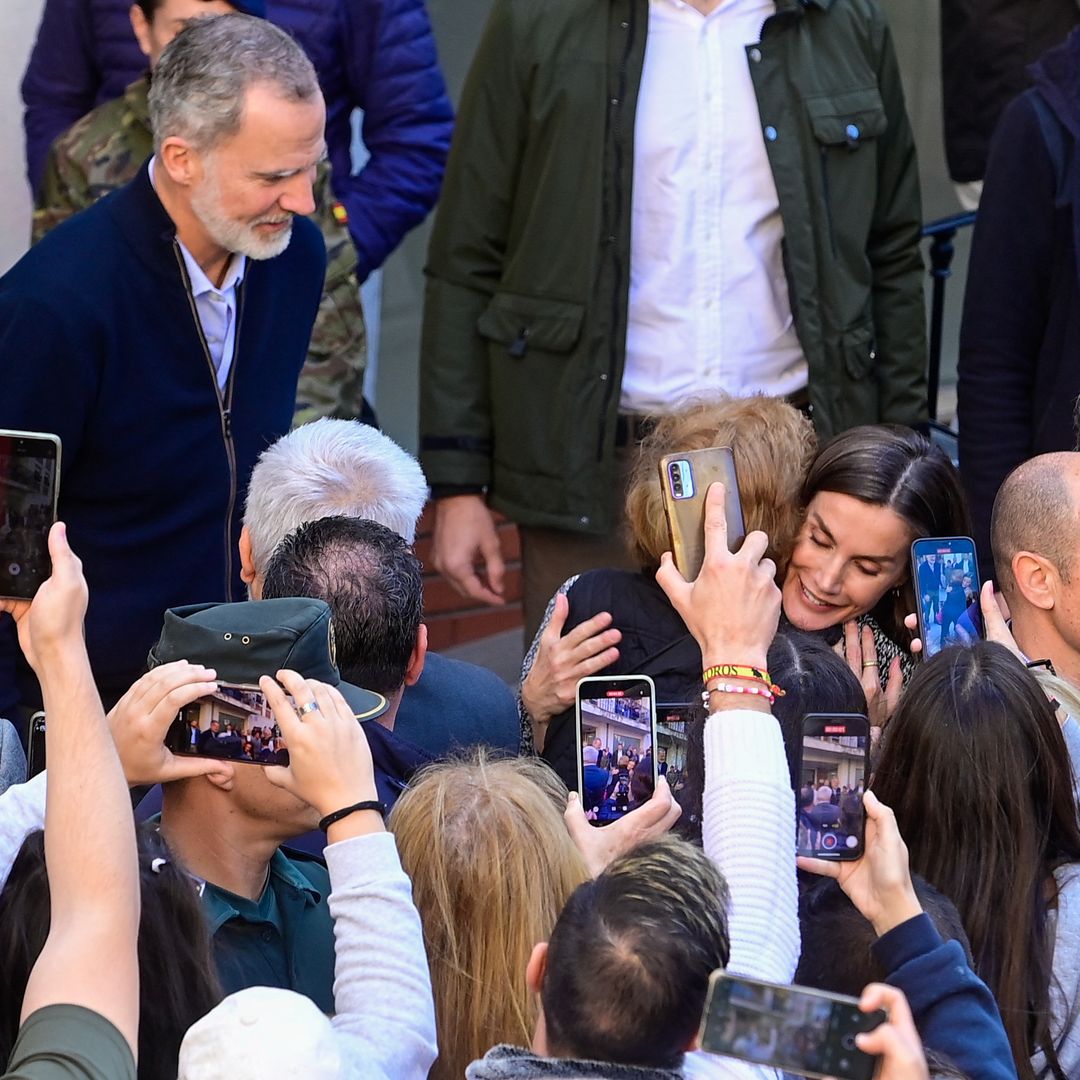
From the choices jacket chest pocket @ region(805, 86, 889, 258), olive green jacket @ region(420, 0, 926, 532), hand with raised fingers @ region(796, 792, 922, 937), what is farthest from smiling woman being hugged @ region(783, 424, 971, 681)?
hand with raised fingers @ region(796, 792, 922, 937)

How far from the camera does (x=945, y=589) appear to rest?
3.00 meters

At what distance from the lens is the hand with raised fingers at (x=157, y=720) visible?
2.04 meters

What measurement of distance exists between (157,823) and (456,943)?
398 mm

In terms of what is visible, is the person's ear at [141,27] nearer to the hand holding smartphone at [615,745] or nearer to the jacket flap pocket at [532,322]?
the jacket flap pocket at [532,322]

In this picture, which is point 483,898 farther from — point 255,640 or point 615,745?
Result: point 615,745

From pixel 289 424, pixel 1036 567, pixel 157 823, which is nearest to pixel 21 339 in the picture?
pixel 289 424

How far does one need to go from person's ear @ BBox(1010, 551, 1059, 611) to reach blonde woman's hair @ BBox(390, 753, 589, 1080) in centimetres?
115

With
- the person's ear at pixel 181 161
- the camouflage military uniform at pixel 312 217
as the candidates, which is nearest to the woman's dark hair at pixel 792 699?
the person's ear at pixel 181 161

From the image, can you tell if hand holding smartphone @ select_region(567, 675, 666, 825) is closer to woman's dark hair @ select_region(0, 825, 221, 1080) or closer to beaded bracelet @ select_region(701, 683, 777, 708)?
beaded bracelet @ select_region(701, 683, 777, 708)

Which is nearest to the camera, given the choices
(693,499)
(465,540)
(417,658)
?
(417,658)

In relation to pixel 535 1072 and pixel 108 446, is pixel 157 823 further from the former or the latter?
pixel 108 446

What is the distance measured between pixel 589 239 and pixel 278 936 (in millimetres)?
2031

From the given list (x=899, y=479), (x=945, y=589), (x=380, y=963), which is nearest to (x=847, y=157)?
(x=899, y=479)

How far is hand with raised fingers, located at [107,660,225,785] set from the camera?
2039 mm
